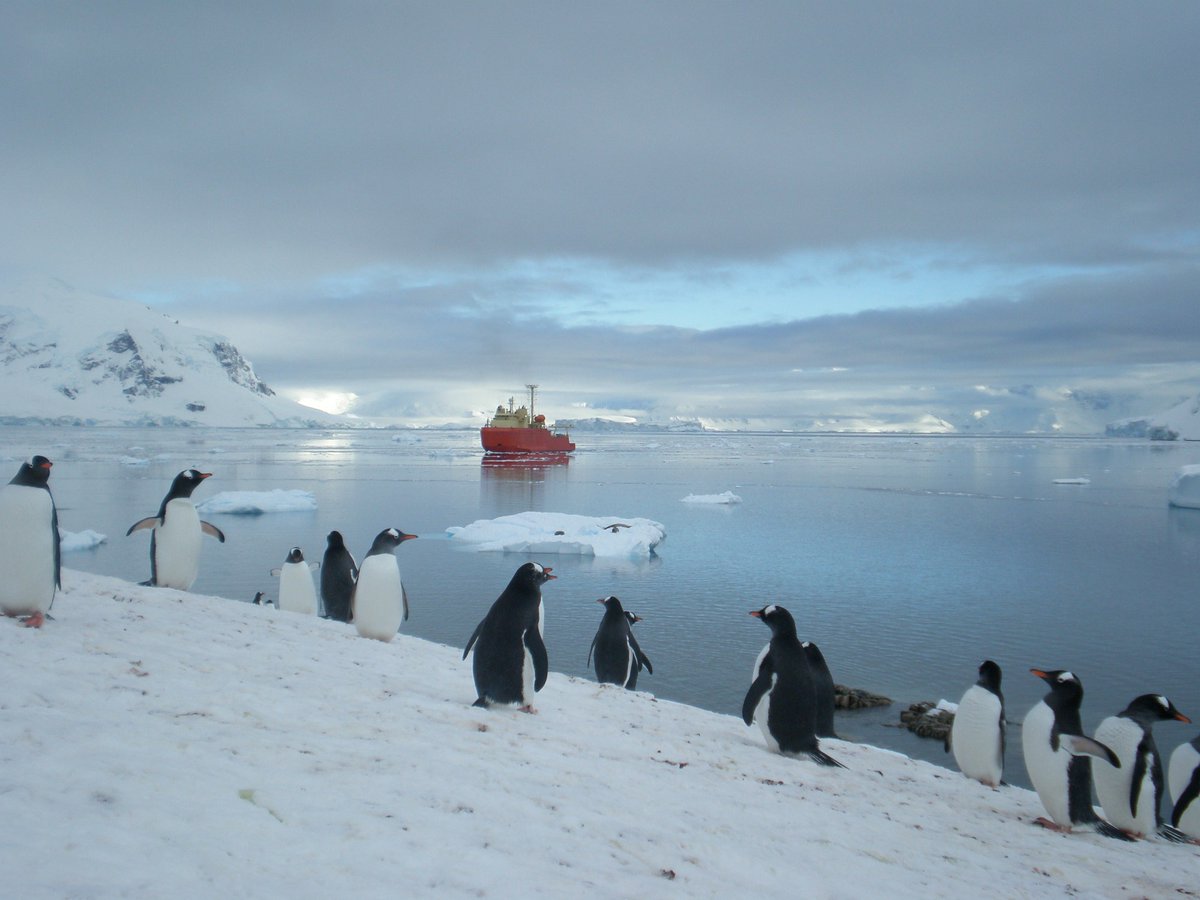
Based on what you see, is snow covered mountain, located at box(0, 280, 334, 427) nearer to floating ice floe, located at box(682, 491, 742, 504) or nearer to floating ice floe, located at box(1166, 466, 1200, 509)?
floating ice floe, located at box(682, 491, 742, 504)

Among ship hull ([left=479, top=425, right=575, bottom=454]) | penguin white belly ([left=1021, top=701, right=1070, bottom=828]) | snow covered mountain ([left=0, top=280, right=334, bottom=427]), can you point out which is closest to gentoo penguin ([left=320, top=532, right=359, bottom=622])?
penguin white belly ([left=1021, top=701, right=1070, bottom=828])

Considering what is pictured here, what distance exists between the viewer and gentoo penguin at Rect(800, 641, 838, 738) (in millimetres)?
6816

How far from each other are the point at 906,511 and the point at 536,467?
24227 mm

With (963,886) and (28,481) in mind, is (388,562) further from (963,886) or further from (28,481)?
(963,886)

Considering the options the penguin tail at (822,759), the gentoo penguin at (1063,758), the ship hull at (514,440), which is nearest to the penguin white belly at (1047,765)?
the gentoo penguin at (1063,758)

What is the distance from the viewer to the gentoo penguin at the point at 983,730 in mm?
5781

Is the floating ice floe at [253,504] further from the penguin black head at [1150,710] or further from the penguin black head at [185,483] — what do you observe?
the penguin black head at [1150,710]

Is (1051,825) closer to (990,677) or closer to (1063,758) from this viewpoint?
(1063,758)

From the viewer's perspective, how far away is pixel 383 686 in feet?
15.6

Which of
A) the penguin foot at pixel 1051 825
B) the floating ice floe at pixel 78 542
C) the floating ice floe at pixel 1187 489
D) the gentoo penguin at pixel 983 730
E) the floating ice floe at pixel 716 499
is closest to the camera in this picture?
the penguin foot at pixel 1051 825

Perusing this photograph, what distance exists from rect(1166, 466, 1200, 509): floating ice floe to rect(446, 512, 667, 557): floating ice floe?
18585mm

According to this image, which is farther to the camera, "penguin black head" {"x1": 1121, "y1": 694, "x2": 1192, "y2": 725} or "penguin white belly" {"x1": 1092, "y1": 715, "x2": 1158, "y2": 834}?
"penguin black head" {"x1": 1121, "y1": 694, "x2": 1192, "y2": 725}

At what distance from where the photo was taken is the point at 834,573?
15898 millimetres

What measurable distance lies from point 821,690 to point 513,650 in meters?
3.16
